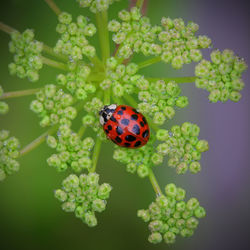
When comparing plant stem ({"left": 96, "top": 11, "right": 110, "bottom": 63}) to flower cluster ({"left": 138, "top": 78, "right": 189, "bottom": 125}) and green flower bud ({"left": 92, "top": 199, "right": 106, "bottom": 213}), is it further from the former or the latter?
green flower bud ({"left": 92, "top": 199, "right": 106, "bottom": 213})

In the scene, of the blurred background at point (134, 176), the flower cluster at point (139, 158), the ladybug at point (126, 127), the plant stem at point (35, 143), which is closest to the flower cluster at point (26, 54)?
the plant stem at point (35, 143)

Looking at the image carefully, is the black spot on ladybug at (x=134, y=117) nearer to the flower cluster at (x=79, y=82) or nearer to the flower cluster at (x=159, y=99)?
the flower cluster at (x=159, y=99)

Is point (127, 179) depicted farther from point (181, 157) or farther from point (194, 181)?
point (181, 157)

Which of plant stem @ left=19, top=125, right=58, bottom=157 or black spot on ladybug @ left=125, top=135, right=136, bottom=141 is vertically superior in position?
plant stem @ left=19, top=125, right=58, bottom=157

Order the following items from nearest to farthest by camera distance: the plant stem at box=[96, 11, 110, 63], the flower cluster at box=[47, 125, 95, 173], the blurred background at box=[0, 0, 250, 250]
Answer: the flower cluster at box=[47, 125, 95, 173], the plant stem at box=[96, 11, 110, 63], the blurred background at box=[0, 0, 250, 250]

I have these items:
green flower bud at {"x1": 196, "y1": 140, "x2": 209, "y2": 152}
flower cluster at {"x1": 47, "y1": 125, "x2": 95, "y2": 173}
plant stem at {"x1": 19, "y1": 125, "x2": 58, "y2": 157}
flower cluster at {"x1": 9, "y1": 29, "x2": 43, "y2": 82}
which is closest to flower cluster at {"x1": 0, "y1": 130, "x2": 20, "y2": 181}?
plant stem at {"x1": 19, "y1": 125, "x2": 58, "y2": 157}

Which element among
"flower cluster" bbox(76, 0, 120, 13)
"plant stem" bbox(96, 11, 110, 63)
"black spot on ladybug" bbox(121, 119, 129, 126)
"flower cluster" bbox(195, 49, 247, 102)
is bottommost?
"black spot on ladybug" bbox(121, 119, 129, 126)
